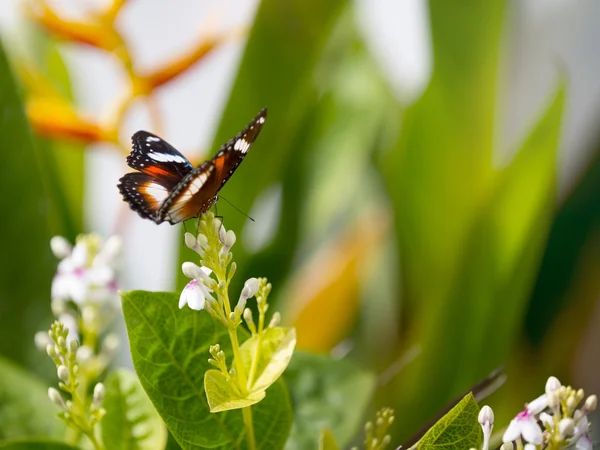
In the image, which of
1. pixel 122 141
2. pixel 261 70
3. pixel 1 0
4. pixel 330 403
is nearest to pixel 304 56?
pixel 261 70

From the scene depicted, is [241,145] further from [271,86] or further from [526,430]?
[271,86]

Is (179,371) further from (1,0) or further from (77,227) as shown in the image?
(1,0)

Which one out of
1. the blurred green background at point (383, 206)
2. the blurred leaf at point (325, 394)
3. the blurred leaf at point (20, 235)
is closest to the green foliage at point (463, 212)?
the blurred green background at point (383, 206)

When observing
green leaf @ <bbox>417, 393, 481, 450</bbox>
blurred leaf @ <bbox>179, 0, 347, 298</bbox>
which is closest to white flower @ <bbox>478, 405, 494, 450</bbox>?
green leaf @ <bbox>417, 393, 481, 450</bbox>

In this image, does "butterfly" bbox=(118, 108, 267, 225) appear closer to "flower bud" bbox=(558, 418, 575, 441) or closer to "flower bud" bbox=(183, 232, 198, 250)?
"flower bud" bbox=(183, 232, 198, 250)

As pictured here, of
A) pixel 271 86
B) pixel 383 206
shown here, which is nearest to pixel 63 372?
pixel 271 86
